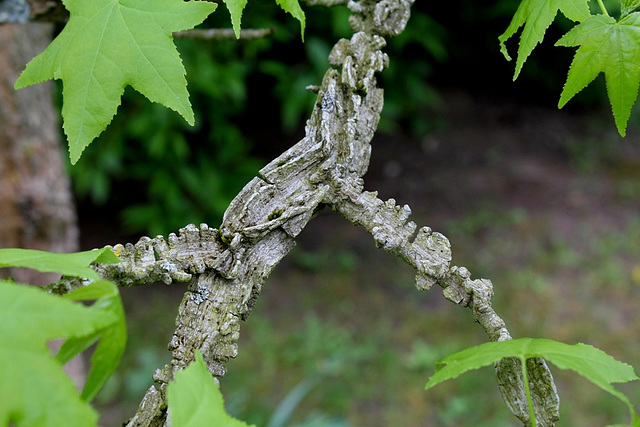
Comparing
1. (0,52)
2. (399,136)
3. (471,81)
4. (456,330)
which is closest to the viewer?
(0,52)

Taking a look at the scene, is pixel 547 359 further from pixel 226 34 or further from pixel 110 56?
pixel 226 34

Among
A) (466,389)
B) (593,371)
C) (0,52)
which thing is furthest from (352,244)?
(593,371)

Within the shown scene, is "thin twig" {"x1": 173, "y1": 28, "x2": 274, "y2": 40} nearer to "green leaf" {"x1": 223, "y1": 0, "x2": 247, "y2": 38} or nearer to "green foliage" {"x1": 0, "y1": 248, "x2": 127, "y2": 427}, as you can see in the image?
"green leaf" {"x1": 223, "y1": 0, "x2": 247, "y2": 38}

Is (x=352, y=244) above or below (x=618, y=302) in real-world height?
above

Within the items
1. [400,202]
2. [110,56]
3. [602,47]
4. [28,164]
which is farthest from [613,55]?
[400,202]

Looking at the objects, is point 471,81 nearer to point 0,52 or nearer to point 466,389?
point 466,389

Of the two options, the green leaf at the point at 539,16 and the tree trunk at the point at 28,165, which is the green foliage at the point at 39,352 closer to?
the green leaf at the point at 539,16

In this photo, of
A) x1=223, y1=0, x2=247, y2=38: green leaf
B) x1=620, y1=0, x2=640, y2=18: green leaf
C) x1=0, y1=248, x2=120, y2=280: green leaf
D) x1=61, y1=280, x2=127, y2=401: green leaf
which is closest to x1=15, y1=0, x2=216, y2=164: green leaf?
x1=223, y1=0, x2=247, y2=38: green leaf

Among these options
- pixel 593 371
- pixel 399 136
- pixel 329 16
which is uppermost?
pixel 329 16
